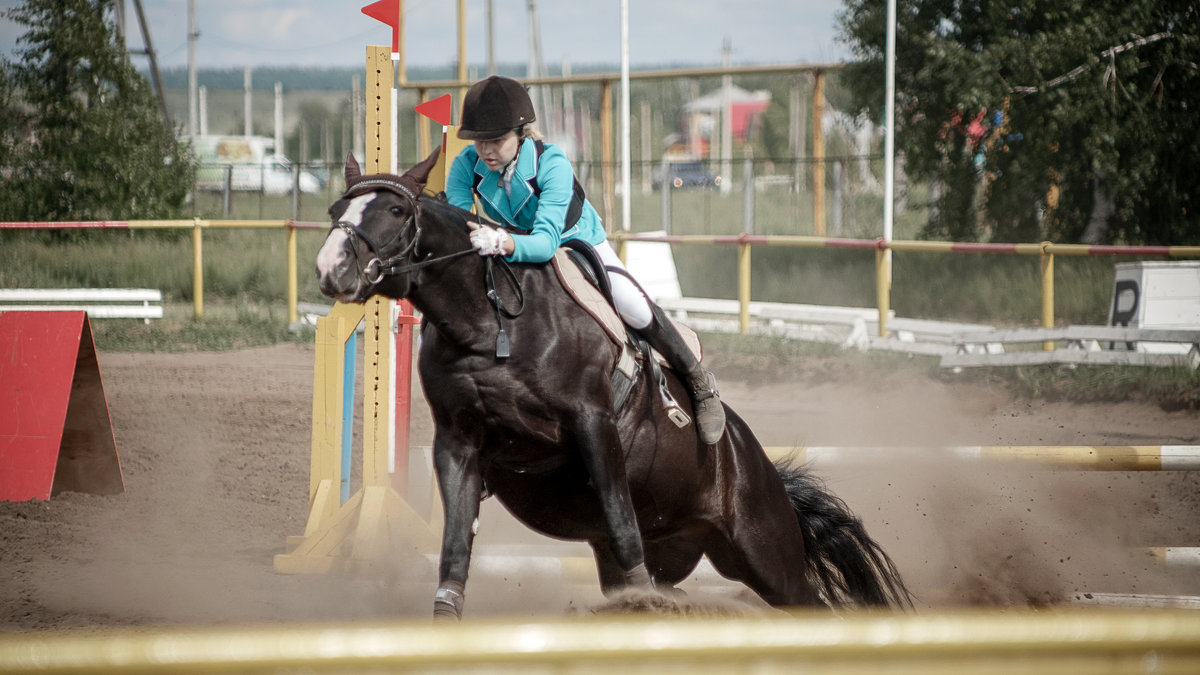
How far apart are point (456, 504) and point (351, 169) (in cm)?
100

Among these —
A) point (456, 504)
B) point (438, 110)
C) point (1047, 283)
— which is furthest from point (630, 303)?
point (1047, 283)

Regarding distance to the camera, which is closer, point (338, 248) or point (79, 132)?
point (338, 248)

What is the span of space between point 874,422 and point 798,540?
3982 mm

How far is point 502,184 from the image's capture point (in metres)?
3.12

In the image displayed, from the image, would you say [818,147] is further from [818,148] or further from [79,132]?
[79,132]

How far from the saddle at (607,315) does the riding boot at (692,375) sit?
48 mm

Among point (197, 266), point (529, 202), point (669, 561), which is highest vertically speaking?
point (529, 202)

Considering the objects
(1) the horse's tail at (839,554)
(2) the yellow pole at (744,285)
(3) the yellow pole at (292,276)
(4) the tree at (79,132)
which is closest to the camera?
(1) the horse's tail at (839,554)

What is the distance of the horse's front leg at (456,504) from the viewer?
2.84 meters

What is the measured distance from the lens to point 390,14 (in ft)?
14.4

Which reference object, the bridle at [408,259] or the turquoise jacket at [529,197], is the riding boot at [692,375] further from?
the bridle at [408,259]

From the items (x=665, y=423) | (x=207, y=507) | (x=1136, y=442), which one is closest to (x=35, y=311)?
(x=207, y=507)

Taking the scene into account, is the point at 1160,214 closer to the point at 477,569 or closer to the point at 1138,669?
the point at 477,569

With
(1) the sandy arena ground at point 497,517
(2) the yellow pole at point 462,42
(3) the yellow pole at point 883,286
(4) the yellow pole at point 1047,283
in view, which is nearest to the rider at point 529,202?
(1) the sandy arena ground at point 497,517
